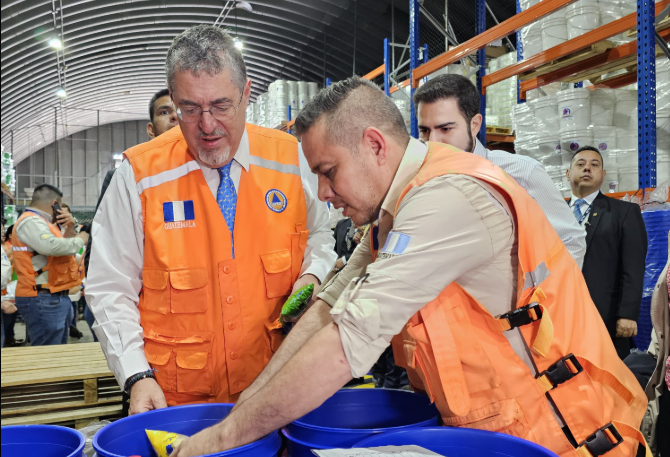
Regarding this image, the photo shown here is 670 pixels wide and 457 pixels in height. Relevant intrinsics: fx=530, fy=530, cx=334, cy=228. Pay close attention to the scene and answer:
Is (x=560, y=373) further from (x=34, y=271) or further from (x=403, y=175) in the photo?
(x=34, y=271)

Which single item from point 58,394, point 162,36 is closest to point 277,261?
point 58,394

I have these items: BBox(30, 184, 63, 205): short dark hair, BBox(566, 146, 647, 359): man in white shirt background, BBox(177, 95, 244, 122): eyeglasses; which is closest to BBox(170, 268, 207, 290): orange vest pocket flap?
BBox(177, 95, 244, 122): eyeglasses

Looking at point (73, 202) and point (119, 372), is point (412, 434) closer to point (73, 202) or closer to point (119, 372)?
point (119, 372)

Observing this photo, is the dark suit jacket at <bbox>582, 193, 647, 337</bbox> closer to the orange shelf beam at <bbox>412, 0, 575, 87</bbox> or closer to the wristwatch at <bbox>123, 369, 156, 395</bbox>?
the orange shelf beam at <bbox>412, 0, 575, 87</bbox>

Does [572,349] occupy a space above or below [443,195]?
below

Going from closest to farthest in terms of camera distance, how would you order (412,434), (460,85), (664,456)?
(412,434)
(664,456)
(460,85)

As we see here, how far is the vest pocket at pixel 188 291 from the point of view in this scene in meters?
1.75

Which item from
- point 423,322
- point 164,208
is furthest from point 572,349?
point 164,208

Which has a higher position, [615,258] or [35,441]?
[615,258]

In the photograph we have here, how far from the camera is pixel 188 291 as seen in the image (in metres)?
1.76

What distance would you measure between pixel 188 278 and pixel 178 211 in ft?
0.75

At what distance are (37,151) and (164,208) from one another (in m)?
30.8

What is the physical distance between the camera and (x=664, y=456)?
2156 mm

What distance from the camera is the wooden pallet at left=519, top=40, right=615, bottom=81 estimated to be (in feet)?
12.1
